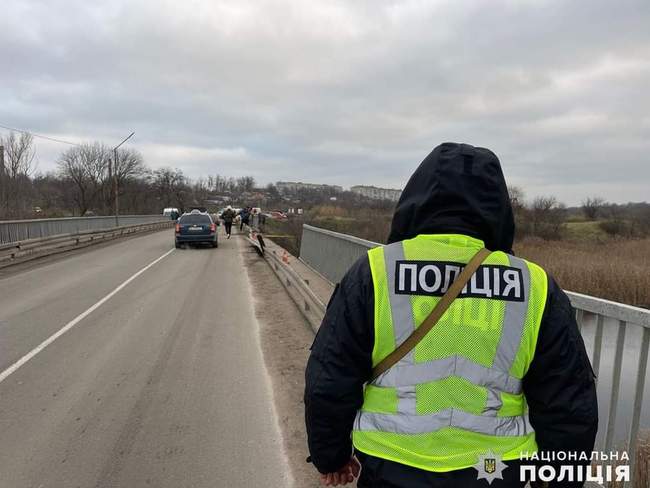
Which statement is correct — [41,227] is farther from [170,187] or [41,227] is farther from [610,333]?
[170,187]

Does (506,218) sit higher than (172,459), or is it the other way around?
(506,218)

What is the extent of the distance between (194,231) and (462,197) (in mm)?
21355

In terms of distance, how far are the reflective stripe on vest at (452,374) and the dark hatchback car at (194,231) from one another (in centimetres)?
2132

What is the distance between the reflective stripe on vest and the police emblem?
0.08 m

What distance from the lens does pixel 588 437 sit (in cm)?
165

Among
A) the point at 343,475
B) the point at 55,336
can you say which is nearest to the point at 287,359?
the point at 55,336

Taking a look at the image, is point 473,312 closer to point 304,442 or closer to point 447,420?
point 447,420

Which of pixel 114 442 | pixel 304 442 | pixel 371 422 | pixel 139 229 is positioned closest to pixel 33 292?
pixel 114 442

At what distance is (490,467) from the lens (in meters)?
1.63

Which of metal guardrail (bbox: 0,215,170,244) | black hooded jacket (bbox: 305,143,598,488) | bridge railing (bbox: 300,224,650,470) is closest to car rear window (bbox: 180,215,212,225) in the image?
metal guardrail (bbox: 0,215,170,244)

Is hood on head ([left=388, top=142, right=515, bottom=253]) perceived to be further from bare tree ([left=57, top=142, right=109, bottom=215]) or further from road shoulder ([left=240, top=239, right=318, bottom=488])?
bare tree ([left=57, top=142, right=109, bottom=215])

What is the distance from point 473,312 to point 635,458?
6.14ft

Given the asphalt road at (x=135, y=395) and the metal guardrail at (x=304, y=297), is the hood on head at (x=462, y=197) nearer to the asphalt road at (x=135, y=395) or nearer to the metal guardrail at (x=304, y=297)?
the asphalt road at (x=135, y=395)

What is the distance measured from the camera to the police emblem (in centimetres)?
162
